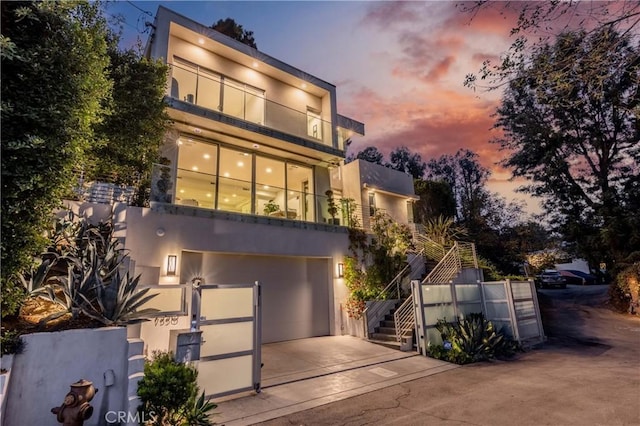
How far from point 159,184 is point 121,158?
3.57ft

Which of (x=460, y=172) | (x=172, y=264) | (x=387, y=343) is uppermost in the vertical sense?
(x=460, y=172)

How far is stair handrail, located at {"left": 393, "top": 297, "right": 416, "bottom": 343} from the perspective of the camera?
956cm

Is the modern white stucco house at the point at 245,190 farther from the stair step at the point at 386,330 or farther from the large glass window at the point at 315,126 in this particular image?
the stair step at the point at 386,330

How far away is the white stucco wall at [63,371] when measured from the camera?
147 inches

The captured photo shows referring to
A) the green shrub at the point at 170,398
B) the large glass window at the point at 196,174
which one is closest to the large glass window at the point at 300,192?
the large glass window at the point at 196,174

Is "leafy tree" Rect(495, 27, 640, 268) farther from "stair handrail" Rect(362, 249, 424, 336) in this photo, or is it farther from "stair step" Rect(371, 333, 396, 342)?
"stair step" Rect(371, 333, 396, 342)

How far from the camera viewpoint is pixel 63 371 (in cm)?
405

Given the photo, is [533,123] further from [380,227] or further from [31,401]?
[31,401]

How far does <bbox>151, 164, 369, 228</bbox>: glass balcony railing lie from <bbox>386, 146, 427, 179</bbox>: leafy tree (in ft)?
69.7

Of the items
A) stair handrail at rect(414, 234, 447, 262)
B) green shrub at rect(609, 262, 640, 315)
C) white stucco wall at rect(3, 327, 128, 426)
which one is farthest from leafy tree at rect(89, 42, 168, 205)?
green shrub at rect(609, 262, 640, 315)

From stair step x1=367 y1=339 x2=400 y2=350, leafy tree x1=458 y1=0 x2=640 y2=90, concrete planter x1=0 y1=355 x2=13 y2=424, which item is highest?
leafy tree x1=458 y1=0 x2=640 y2=90

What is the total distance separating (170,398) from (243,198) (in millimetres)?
6597

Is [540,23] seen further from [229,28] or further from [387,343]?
[229,28]
